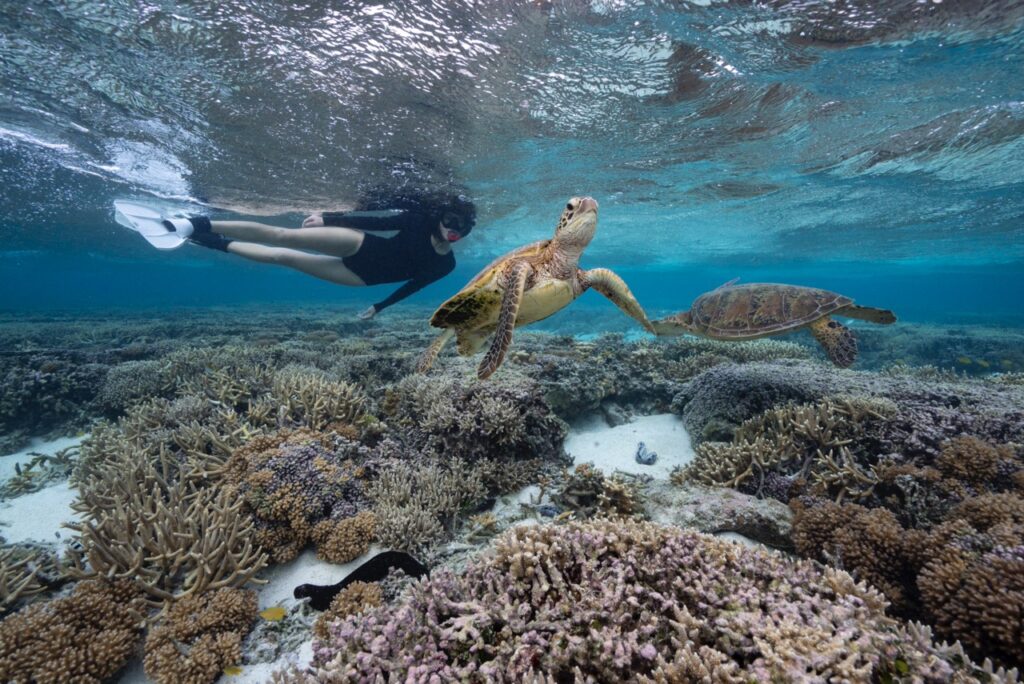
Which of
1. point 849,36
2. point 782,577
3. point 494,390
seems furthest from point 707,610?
point 849,36

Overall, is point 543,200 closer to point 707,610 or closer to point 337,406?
point 337,406

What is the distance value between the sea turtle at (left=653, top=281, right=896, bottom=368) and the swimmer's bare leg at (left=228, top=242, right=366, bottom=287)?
8374mm

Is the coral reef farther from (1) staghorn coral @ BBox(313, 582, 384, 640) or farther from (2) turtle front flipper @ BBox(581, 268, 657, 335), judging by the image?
(1) staghorn coral @ BBox(313, 582, 384, 640)

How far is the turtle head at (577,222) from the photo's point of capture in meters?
4.32

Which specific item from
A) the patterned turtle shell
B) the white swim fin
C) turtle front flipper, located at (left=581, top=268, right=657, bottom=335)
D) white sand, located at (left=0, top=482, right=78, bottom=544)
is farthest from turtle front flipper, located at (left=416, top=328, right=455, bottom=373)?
the white swim fin

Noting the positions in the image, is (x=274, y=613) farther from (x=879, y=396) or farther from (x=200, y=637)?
(x=879, y=396)

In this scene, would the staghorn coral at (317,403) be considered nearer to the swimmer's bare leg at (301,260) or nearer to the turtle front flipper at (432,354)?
the turtle front flipper at (432,354)

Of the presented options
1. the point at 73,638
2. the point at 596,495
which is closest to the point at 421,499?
the point at 596,495

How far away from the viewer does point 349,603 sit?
10.8 feet

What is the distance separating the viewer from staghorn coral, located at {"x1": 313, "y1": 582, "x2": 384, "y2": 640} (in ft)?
10.4

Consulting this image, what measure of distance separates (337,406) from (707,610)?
218 inches

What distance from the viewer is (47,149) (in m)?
14.5

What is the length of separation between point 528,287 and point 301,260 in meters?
7.75

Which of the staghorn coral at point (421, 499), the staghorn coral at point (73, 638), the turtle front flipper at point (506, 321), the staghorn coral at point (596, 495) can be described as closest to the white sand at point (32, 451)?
the staghorn coral at point (73, 638)
